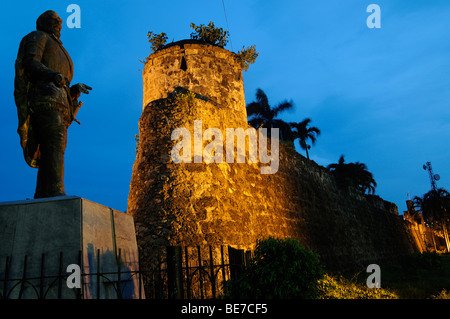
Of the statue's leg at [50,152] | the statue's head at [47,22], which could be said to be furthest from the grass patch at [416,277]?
the statue's head at [47,22]

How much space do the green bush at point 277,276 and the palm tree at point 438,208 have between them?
4193 cm

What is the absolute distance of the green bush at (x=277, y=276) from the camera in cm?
473

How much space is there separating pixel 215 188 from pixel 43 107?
173 inches

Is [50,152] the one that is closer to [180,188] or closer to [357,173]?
[180,188]

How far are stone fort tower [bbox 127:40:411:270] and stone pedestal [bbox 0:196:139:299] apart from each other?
10.7 ft

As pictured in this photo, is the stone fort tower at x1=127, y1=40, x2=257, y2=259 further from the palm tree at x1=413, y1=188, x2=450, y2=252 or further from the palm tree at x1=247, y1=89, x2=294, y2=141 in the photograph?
the palm tree at x1=413, y1=188, x2=450, y2=252

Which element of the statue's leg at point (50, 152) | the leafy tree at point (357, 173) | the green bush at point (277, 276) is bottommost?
the green bush at point (277, 276)

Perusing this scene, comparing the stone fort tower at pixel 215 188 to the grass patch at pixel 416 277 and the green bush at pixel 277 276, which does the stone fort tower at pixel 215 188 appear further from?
the green bush at pixel 277 276

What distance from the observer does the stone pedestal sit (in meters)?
3.19

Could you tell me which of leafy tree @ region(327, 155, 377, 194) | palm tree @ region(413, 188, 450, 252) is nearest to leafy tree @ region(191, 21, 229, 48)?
leafy tree @ region(327, 155, 377, 194)

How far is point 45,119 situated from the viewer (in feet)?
13.6

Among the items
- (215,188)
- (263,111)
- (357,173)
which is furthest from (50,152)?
(357,173)
